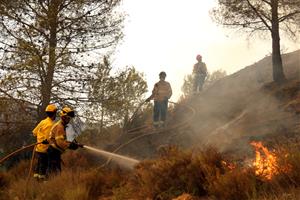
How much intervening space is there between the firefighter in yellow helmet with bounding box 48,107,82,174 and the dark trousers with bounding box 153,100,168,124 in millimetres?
5865

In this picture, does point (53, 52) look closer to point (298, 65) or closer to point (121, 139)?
point (121, 139)

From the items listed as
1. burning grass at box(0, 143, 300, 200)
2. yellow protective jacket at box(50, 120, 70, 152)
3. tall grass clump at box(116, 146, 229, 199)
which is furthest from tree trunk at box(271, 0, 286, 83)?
yellow protective jacket at box(50, 120, 70, 152)

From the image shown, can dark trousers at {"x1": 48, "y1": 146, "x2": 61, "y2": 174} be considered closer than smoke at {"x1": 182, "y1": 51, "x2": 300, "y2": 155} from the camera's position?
Yes

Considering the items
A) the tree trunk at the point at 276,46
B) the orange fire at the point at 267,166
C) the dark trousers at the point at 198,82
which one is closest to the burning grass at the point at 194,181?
the orange fire at the point at 267,166

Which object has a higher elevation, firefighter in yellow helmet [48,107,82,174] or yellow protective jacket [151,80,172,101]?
yellow protective jacket [151,80,172,101]

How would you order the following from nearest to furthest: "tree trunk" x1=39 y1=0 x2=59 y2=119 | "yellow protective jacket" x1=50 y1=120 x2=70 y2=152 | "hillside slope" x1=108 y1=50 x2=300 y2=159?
"yellow protective jacket" x1=50 y1=120 x2=70 y2=152
"hillside slope" x1=108 y1=50 x2=300 y2=159
"tree trunk" x1=39 y1=0 x2=59 y2=119

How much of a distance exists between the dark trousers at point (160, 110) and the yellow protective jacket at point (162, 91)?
0.56 ft

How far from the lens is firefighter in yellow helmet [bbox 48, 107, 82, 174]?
848 cm

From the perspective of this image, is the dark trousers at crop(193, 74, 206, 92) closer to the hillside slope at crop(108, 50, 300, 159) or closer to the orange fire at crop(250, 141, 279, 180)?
the hillside slope at crop(108, 50, 300, 159)

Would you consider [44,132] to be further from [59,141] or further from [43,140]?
[59,141]

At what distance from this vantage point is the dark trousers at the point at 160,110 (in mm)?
14250

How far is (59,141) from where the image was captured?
27.9ft

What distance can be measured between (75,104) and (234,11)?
6.53 metres

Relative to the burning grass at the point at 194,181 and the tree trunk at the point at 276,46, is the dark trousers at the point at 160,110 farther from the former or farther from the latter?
the burning grass at the point at 194,181
